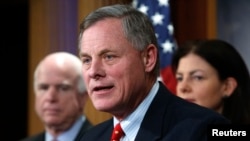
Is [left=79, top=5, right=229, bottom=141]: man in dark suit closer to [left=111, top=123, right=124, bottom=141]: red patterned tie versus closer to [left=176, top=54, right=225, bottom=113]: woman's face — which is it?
[left=111, top=123, right=124, bottom=141]: red patterned tie

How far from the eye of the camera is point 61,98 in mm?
3781

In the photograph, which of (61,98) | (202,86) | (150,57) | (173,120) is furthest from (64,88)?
(173,120)

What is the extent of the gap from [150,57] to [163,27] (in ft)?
6.72

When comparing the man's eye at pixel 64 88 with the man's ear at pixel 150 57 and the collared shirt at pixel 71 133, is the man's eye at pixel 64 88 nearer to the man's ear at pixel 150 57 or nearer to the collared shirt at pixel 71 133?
the collared shirt at pixel 71 133

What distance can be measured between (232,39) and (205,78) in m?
1.12

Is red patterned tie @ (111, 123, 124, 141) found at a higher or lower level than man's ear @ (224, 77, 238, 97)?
lower

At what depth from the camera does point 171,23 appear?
4250 millimetres

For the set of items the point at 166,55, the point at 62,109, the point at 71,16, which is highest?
the point at 71,16

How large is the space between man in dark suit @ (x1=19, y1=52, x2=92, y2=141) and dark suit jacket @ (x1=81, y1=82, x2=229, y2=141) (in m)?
1.53

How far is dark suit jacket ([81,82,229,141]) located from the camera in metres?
1.90
